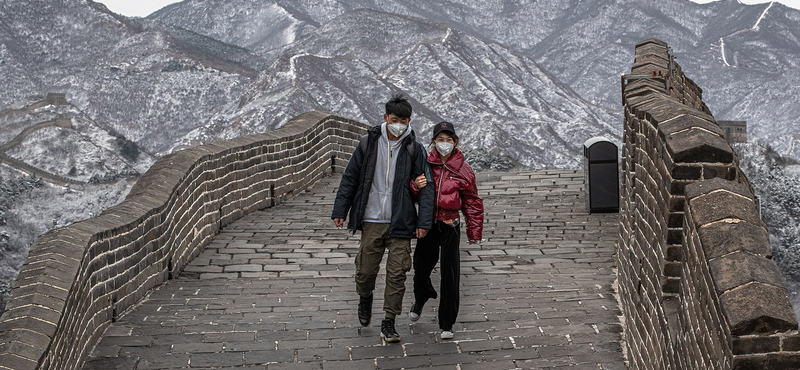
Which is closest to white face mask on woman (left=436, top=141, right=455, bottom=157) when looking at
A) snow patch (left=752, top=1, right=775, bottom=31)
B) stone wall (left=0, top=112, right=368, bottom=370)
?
stone wall (left=0, top=112, right=368, bottom=370)

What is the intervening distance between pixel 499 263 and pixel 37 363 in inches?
194

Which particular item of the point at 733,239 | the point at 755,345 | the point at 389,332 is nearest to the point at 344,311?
the point at 389,332

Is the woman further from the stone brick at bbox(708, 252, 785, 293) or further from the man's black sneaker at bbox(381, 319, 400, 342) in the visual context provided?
the stone brick at bbox(708, 252, 785, 293)

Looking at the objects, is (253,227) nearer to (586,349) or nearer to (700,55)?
(586,349)

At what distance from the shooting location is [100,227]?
530 cm

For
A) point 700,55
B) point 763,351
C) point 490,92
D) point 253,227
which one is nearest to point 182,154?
point 253,227

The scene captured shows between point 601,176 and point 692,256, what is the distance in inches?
291

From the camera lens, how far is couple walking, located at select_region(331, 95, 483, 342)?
16.3 ft

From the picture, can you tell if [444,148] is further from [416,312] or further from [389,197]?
[416,312]

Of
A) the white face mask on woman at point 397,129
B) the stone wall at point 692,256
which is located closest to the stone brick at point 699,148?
the stone wall at point 692,256

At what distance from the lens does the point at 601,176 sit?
10.5 meters

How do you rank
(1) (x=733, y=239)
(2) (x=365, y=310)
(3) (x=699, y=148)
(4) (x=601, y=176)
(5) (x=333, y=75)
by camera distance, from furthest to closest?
(5) (x=333, y=75) < (4) (x=601, y=176) < (2) (x=365, y=310) < (3) (x=699, y=148) < (1) (x=733, y=239)

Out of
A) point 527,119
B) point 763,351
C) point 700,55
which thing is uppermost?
point 700,55

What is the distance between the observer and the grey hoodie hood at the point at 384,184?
16.6ft
